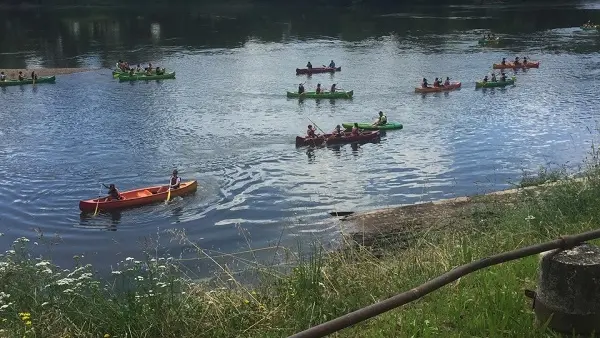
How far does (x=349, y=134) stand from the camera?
88.6ft

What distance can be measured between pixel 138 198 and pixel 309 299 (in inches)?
570

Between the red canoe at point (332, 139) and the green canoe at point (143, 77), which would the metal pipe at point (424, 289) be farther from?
the green canoe at point (143, 77)

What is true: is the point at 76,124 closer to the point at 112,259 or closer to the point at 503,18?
the point at 112,259

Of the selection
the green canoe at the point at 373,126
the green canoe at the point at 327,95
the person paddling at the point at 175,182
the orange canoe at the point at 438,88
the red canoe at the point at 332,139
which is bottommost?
the person paddling at the point at 175,182

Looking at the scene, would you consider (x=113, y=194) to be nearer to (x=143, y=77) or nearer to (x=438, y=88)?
(x=438, y=88)

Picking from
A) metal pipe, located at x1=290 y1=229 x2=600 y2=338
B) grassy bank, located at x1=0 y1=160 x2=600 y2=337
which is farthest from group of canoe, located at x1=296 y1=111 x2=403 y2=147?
metal pipe, located at x1=290 y1=229 x2=600 y2=338

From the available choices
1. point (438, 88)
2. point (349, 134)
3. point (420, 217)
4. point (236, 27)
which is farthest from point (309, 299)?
point (236, 27)

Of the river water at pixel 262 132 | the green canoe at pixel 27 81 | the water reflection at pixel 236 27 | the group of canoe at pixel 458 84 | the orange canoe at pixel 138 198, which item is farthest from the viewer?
the water reflection at pixel 236 27

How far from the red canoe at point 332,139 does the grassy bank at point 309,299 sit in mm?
17701

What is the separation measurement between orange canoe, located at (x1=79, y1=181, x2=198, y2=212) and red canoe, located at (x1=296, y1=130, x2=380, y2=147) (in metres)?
6.35

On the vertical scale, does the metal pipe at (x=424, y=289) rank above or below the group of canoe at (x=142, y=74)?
above

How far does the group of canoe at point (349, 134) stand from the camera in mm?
26391

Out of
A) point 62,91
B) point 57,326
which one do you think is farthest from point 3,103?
point 57,326

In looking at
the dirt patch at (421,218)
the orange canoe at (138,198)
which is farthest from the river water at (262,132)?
the dirt patch at (421,218)
